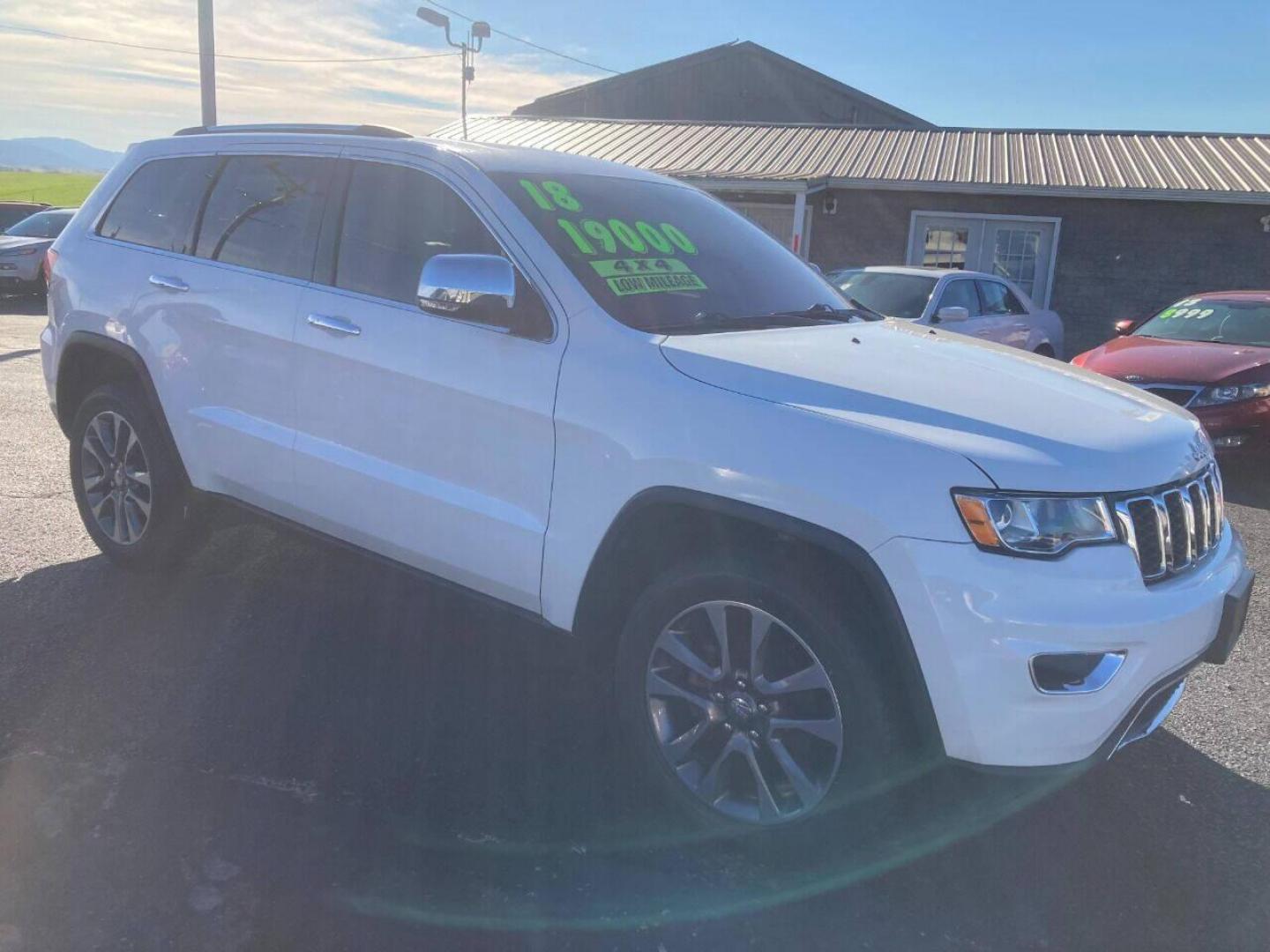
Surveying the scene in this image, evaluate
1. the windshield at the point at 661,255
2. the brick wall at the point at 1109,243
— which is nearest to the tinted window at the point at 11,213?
the brick wall at the point at 1109,243

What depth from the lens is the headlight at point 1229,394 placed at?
25.1 feet

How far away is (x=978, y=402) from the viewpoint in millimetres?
2770

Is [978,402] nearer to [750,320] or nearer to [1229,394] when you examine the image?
[750,320]

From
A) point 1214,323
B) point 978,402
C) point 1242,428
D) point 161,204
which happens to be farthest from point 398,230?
point 1214,323

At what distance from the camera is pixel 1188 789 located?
3.33 meters

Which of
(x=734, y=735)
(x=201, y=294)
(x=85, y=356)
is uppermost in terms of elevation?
(x=201, y=294)

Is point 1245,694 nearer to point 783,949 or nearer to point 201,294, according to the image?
point 783,949

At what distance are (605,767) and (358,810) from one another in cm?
77

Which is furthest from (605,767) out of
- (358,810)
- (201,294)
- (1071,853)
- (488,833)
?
(201,294)

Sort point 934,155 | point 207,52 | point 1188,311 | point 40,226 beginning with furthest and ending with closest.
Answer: point 934,155 < point 40,226 < point 207,52 < point 1188,311

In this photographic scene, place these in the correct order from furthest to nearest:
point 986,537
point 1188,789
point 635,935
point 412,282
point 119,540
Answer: point 119,540, point 412,282, point 1188,789, point 635,935, point 986,537

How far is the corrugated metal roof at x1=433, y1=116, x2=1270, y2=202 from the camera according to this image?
1584 cm

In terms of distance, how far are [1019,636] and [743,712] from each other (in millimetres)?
797

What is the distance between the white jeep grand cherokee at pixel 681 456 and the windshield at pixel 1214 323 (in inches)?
250
